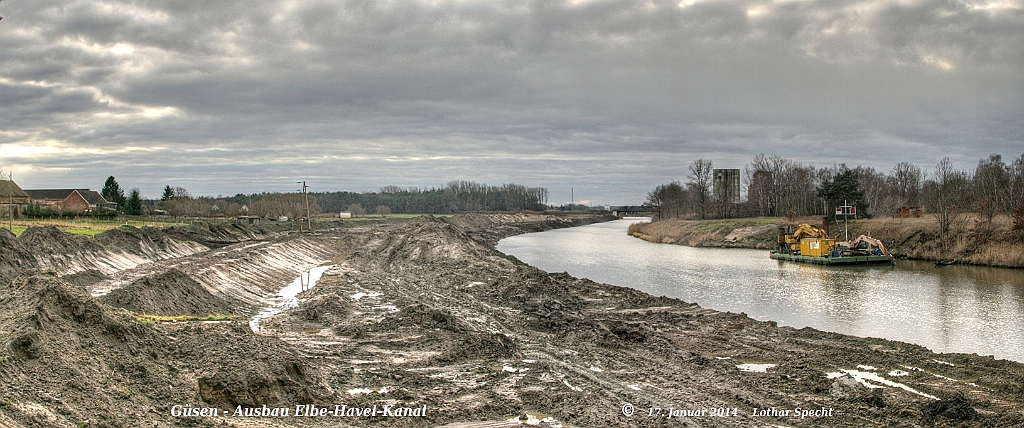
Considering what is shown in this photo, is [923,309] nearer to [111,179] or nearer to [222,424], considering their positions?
[222,424]

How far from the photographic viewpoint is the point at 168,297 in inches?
792

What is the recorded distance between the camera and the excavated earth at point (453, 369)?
352 inches

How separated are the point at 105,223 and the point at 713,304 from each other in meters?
48.5

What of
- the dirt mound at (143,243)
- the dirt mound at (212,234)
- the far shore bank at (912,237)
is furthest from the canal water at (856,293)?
the dirt mound at (212,234)

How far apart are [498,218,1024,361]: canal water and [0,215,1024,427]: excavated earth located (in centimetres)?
357

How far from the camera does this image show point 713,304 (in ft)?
83.3

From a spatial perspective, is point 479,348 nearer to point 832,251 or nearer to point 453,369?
point 453,369

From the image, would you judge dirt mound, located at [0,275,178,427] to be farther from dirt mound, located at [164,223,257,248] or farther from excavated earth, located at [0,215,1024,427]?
dirt mound, located at [164,223,257,248]

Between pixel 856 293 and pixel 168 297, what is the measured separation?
87.1ft

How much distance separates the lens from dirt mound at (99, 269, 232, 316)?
1819 centimetres

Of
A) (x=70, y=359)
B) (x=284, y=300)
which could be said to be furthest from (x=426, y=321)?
(x=284, y=300)

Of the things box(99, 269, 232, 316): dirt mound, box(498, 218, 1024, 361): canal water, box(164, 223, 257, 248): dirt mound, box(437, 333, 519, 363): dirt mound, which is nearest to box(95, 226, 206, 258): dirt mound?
box(164, 223, 257, 248): dirt mound

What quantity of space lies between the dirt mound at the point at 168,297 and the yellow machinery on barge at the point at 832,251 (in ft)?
122

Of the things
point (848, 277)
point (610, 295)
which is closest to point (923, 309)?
point (610, 295)
